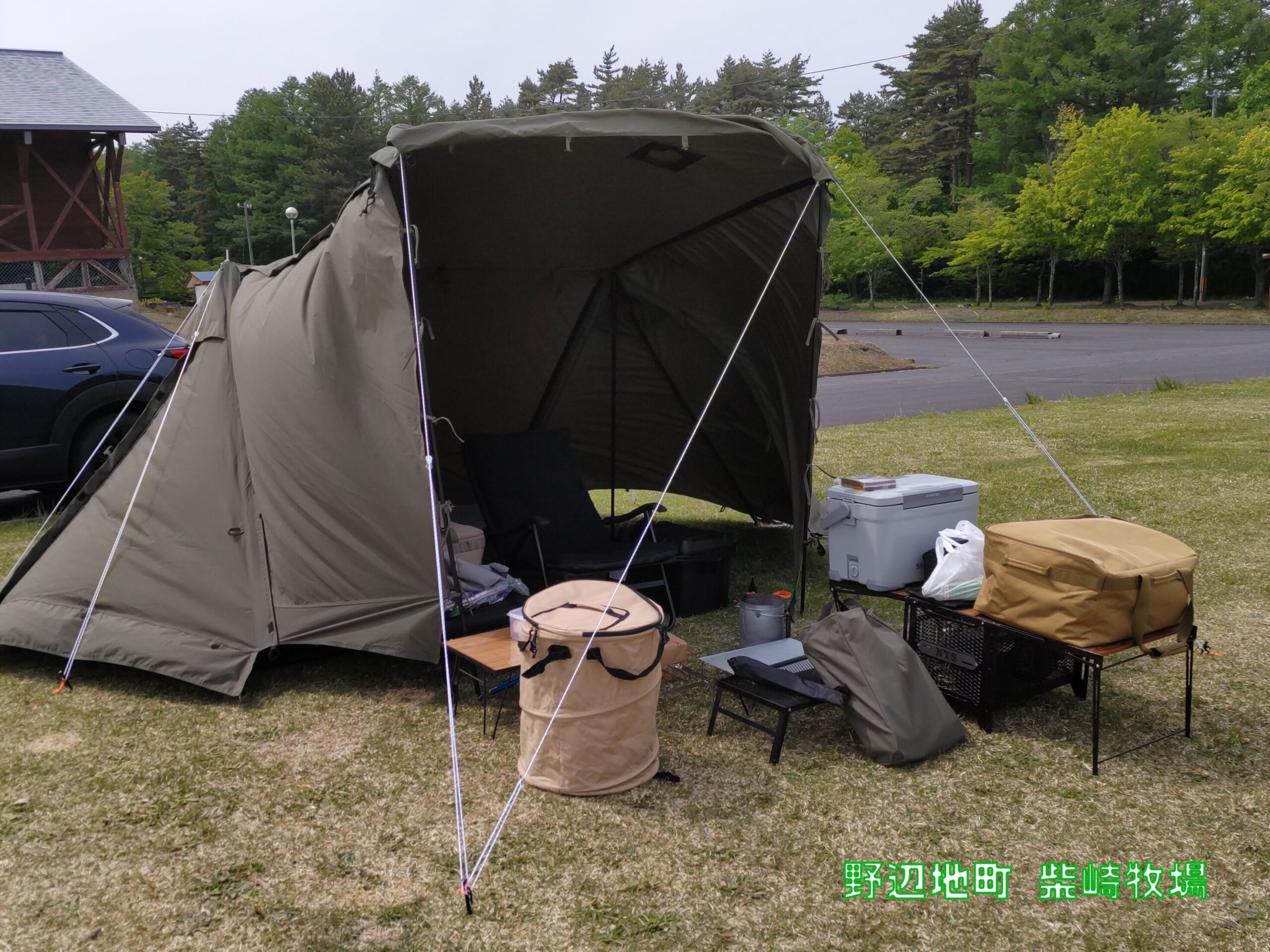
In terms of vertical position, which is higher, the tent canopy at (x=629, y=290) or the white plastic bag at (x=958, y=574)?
the tent canopy at (x=629, y=290)

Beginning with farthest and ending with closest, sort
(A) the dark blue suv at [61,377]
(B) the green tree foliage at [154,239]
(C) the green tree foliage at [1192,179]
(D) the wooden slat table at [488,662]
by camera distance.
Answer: (B) the green tree foliage at [154,239] < (C) the green tree foliage at [1192,179] < (A) the dark blue suv at [61,377] < (D) the wooden slat table at [488,662]

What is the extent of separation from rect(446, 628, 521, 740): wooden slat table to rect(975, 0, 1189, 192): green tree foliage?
40183 millimetres

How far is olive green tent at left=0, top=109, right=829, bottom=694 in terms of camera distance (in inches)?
163

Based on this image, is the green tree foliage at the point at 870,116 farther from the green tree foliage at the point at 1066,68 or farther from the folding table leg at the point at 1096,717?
the folding table leg at the point at 1096,717

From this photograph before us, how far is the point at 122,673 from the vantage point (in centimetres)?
448

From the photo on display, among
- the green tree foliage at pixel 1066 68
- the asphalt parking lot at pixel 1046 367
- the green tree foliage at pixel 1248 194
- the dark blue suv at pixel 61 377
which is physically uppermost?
the green tree foliage at pixel 1066 68

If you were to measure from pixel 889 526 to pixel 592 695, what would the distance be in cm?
180

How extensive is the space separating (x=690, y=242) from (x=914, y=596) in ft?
9.59

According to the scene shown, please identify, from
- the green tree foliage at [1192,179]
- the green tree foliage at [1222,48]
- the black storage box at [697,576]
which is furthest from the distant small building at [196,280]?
the green tree foliage at [1222,48]

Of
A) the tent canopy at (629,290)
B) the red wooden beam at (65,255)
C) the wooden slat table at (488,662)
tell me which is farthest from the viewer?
the red wooden beam at (65,255)

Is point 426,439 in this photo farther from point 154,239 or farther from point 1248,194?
point 154,239

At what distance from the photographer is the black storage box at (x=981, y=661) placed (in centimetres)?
383

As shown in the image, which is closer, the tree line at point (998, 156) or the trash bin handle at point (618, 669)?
the trash bin handle at point (618, 669)

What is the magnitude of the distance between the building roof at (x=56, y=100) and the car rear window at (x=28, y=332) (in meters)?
15.7
